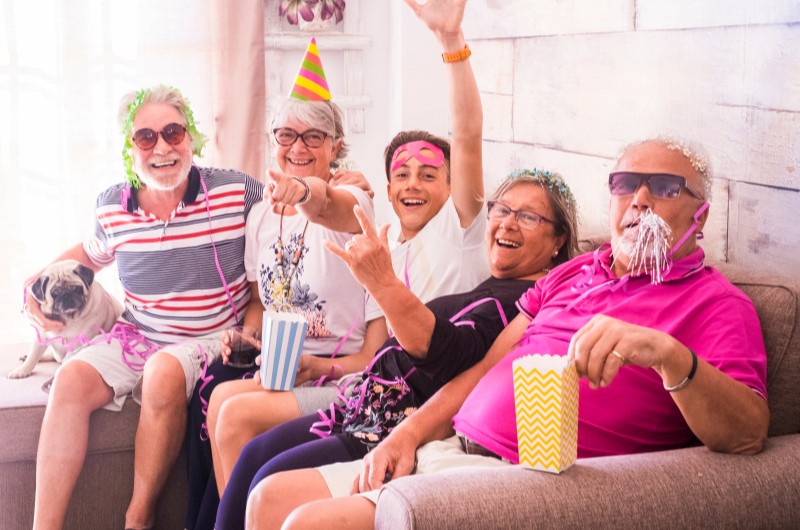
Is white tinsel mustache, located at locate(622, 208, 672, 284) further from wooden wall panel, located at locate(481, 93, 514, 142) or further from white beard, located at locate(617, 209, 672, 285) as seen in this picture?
wooden wall panel, located at locate(481, 93, 514, 142)

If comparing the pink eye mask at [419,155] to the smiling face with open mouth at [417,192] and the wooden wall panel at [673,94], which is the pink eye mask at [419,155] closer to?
the smiling face with open mouth at [417,192]

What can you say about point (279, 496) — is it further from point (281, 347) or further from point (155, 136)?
point (155, 136)

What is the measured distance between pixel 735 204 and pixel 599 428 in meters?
0.70

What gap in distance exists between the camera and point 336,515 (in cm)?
165

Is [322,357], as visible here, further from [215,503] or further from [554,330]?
[554,330]

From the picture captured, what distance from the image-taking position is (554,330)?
192cm

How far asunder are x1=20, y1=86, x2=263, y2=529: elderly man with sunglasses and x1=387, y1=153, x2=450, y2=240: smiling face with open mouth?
1.87 ft

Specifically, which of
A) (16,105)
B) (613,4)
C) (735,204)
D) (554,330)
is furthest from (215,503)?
(16,105)

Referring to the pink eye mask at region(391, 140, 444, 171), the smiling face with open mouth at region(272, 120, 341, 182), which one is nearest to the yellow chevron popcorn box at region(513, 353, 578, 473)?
the pink eye mask at region(391, 140, 444, 171)

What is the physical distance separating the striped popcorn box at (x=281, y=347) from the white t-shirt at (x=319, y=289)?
263 millimetres

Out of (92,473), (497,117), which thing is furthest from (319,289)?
(497,117)

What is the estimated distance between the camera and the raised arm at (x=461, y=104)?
7.46ft

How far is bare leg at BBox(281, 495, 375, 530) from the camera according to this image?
1.64 metres

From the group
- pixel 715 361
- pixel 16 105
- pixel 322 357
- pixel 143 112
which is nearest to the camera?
pixel 715 361
